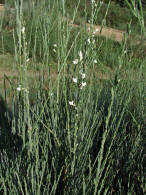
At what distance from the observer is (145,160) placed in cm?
147

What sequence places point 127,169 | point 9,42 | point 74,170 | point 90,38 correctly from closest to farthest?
point 90,38, point 74,170, point 127,169, point 9,42

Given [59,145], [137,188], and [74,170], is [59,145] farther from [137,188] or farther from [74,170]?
[137,188]

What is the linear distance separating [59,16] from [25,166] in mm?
640

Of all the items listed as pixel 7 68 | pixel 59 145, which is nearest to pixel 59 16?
pixel 59 145

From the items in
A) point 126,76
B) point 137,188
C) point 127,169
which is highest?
point 126,76

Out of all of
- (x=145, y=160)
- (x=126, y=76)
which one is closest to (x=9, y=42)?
(x=126, y=76)

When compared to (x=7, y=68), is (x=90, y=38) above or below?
above

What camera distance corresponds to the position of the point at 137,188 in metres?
1.42

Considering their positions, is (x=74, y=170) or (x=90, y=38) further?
(x=74, y=170)

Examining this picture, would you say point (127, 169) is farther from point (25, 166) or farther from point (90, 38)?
point (90, 38)

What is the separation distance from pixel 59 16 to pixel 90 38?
158 mm

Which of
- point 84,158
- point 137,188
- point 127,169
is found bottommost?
point 137,188

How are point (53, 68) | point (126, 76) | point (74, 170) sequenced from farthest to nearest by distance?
1. point (53, 68)
2. point (126, 76)
3. point (74, 170)

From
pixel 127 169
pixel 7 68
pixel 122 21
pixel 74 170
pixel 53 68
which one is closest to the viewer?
pixel 74 170
